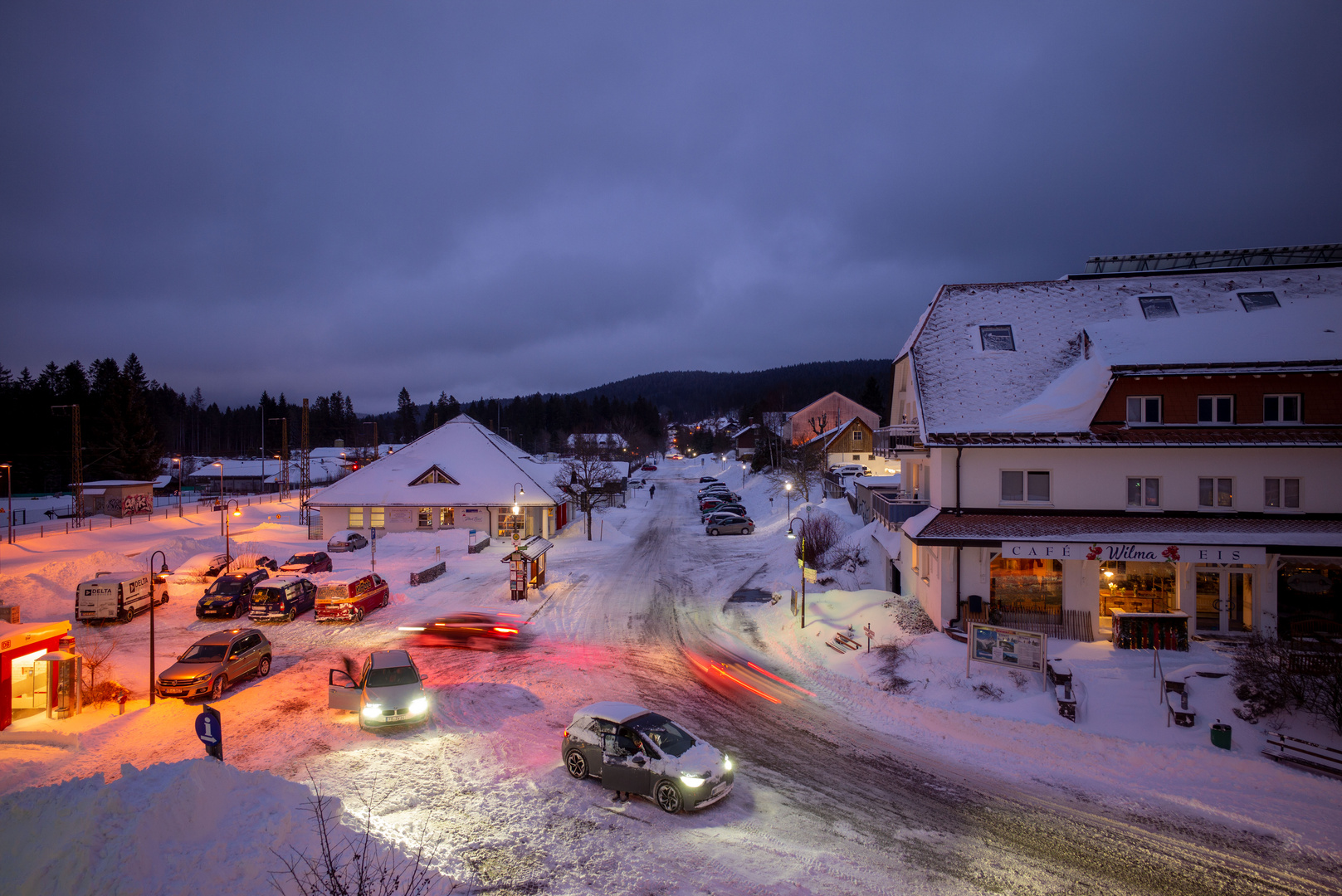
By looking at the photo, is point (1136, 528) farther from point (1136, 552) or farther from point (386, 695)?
point (386, 695)

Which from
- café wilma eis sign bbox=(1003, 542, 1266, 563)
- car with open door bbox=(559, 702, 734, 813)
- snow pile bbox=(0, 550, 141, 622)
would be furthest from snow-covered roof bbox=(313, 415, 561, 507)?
café wilma eis sign bbox=(1003, 542, 1266, 563)

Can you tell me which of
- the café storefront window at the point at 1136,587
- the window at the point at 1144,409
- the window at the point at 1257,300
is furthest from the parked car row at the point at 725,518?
the window at the point at 1257,300

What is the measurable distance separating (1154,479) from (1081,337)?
6.24 m

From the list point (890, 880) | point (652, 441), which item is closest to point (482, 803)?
point (890, 880)

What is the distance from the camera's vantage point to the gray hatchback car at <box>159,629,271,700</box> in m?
17.1

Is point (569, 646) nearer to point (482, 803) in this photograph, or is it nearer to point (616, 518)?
point (482, 803)

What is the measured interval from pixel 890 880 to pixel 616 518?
46.4 m

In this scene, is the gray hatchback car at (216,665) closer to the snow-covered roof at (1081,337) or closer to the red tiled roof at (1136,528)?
the red tiled roof at (1136,528)

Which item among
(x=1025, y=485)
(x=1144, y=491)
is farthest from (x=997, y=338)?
(x=1144, y=491)

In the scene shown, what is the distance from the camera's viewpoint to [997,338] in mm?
25109

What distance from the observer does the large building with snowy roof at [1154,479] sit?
64.6 ft

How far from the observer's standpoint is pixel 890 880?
970 cm

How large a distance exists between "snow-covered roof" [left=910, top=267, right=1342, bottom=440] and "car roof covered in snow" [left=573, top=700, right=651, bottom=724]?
14012mm

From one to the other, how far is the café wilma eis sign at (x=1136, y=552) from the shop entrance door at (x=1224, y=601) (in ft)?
5.76
